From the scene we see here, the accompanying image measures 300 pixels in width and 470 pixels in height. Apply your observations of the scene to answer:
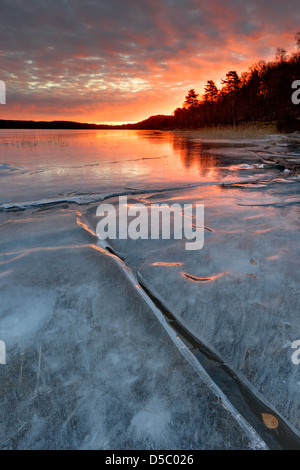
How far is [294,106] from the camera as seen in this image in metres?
26.0

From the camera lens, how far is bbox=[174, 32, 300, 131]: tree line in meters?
27.0

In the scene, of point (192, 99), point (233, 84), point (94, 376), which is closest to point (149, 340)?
point (94, 376)

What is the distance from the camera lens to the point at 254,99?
39875mm

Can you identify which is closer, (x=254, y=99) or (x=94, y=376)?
(x=94, y=376)

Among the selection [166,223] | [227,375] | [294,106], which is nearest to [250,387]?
[227,375]

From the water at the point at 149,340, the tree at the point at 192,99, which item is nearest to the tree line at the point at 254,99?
the tree at the point at 192,99

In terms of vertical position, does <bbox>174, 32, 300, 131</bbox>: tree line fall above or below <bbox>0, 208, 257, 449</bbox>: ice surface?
above

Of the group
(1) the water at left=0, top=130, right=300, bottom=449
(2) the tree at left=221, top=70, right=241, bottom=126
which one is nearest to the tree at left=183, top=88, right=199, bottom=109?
(2) the tree at left=221, top=70, right=241, bottom=126

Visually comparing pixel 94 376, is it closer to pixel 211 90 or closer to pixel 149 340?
pixel 149 340

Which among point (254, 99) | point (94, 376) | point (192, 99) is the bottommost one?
point (94, 376)

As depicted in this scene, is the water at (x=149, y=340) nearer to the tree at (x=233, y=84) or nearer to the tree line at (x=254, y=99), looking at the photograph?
the tree line at (x=254, y=99)

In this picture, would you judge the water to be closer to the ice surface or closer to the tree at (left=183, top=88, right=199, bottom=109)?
the ice surface
